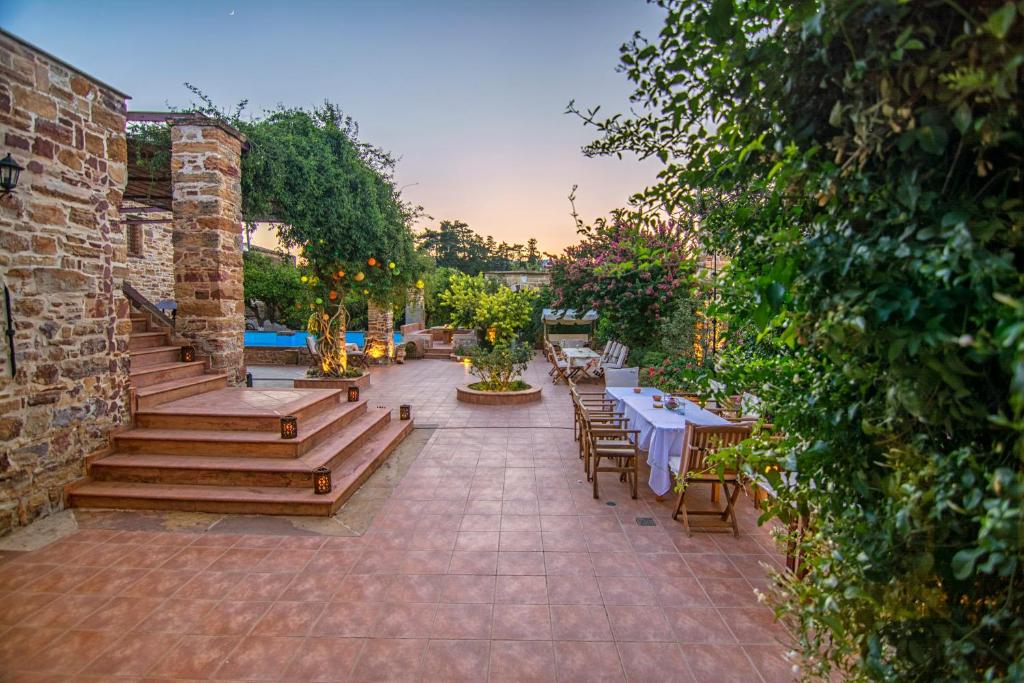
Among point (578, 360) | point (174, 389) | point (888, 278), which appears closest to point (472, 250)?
point (578, 360)

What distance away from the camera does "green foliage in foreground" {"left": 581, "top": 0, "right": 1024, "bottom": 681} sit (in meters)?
0.74

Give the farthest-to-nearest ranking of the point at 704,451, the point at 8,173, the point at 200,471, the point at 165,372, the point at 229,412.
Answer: the point at 165,372
the point at 229,412
the point at 200,471
the point at 704,451
the point at 8,173

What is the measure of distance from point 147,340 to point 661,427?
6.24 meters

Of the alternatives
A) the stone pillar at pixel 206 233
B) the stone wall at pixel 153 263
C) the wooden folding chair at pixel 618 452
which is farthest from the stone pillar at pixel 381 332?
the wooden folding chair at pixel 618 452

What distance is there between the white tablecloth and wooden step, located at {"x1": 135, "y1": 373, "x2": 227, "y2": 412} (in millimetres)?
5077

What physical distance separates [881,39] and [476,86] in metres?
9.17

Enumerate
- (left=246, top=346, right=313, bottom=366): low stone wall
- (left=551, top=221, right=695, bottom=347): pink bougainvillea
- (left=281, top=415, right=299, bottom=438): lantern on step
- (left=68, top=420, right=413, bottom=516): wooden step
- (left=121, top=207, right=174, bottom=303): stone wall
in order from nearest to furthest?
(left=68, top=420, right=413, bottom=516): wooden step → (left=281, top=415, right=299, bottom=438): lantern on step → (left=551, top=221, right=695, bottom=347): pink bougainvillea → (left=121, top=207, right=174, bottom=303): stone wall → (left=246, top=346, right=313, bottom=366): low stone wall

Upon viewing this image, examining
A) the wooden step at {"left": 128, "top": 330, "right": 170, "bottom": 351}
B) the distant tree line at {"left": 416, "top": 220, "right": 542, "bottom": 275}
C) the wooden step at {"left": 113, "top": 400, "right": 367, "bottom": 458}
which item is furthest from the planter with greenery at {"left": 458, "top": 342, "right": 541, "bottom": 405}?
the distant tree line at {"left": 416, "top": 220, "right": 542, "bottom": 275}

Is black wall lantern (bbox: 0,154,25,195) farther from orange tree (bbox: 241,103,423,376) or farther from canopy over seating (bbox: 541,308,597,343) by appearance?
canopy over seating (bbox: 541,308,597,343)

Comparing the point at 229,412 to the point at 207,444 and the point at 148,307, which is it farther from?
the point at 148,307

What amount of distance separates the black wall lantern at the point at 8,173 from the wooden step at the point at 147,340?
8.37ft

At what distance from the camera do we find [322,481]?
165 inches

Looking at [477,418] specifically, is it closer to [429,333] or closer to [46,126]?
[46,126]

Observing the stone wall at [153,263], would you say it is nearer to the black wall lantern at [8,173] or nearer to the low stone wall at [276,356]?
the low stone wall at [276,356]
